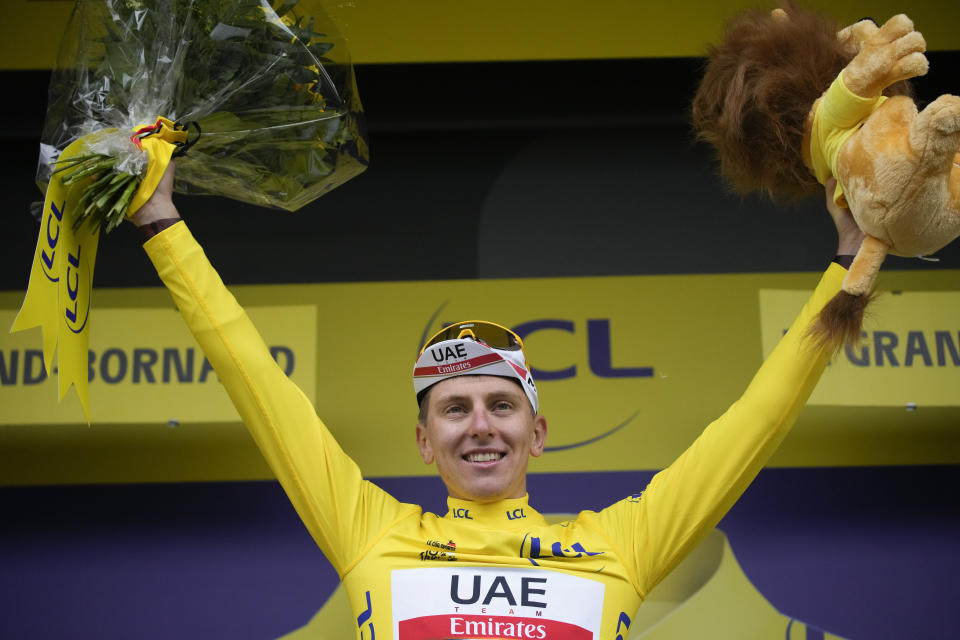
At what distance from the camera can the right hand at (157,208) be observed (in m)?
1.58

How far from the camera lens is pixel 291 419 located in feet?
5.40

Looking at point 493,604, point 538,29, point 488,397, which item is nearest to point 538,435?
point 488,397

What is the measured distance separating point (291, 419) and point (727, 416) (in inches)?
29.8

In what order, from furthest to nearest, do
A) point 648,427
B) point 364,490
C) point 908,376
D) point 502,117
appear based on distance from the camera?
point 502,117 → point 648,427 → point 908,376 → point 364,490

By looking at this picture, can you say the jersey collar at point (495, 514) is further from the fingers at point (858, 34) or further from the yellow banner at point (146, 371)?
the yellow banner at point (146, 371)

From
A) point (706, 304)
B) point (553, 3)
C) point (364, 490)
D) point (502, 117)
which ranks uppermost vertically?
point (553, 3)

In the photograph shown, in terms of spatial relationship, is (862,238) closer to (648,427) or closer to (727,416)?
(727,416)

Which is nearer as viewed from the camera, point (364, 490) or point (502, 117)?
point (364, 490)

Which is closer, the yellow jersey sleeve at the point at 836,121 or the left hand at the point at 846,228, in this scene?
the yellow jersey sleeve at the point at 836,121

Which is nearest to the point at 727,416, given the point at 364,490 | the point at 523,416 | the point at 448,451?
the point at 523,416

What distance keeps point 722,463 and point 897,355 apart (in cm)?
138

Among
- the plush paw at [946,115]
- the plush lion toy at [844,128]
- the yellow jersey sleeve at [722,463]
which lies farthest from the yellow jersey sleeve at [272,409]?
the plush paw at [946,115]

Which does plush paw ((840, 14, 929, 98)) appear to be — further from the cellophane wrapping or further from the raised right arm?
the raised right arm

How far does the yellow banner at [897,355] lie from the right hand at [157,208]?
179 centimetres
